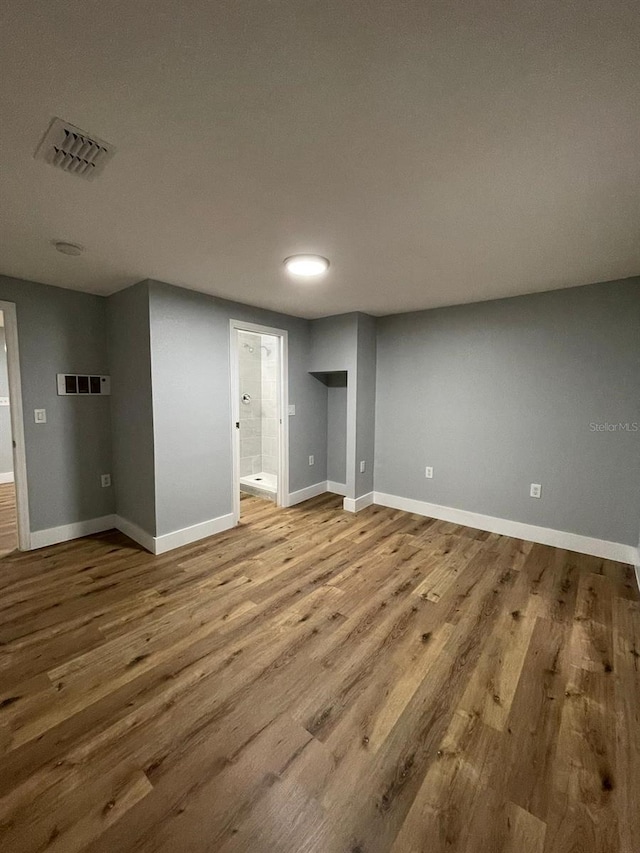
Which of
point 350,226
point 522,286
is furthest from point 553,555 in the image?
point 350,226

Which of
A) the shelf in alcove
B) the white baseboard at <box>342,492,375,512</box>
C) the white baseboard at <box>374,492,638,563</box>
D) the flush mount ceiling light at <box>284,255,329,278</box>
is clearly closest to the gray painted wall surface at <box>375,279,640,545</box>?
the white baseboard at <box>374,492,638,563</box>

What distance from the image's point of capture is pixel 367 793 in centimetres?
121

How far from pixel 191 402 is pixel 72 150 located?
202cm

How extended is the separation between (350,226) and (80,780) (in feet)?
8.61

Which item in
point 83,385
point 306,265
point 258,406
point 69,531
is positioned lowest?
point 69,531

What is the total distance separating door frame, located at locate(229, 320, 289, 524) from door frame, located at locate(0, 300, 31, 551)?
5.69 ft

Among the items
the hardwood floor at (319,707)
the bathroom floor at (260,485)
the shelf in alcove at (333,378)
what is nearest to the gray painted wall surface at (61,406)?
the hardwood floor at (319,707)

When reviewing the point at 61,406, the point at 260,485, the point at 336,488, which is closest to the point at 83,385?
the point at 61,406

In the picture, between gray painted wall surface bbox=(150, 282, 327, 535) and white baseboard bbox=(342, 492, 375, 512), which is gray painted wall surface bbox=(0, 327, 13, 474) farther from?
white baseboard bbox=(342, 492, 375, 512)

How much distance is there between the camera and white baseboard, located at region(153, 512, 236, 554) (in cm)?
299

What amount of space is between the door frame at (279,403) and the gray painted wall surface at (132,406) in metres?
0.78

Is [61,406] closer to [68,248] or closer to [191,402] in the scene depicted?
[191,402]

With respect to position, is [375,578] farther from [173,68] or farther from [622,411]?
[173,68]

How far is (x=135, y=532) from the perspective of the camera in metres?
3.25
